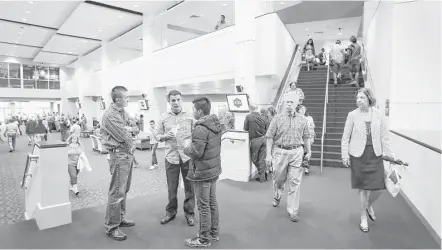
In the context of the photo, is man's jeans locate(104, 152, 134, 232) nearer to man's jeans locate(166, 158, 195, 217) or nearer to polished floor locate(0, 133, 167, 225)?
man's jeans locate(166, 158, 195, 217)

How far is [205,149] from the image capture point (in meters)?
2.87

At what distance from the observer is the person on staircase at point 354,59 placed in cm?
913

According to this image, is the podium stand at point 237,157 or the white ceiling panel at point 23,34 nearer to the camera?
the podium stand at point 237,157

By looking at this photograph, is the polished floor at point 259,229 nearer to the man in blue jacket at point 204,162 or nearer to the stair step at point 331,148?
the man in blue jacket at point 204,162

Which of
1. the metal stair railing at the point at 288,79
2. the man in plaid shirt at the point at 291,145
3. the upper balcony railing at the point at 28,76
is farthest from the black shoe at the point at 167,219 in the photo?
the upper balcony railing at the point at 28,76

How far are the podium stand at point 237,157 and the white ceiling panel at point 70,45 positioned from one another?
1543 centimetres

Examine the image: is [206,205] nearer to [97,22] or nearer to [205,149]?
[205,149]

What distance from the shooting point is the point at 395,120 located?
5.23 meters

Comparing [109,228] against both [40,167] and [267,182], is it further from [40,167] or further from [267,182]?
[267,182]

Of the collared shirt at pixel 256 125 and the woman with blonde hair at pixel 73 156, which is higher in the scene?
the collared shirt at pixel 256 125

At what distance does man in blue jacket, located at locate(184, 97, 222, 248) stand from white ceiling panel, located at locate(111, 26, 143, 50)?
1407 cm

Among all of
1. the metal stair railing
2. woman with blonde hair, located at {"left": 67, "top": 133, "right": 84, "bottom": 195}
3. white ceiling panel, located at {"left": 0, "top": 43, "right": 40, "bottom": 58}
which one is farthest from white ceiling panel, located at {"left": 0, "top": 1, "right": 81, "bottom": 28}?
the metal stair railing

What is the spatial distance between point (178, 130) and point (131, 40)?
16.1 metres

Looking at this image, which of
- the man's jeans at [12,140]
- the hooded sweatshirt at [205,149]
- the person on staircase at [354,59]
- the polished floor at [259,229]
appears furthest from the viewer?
the man's jeans at [12,140]
